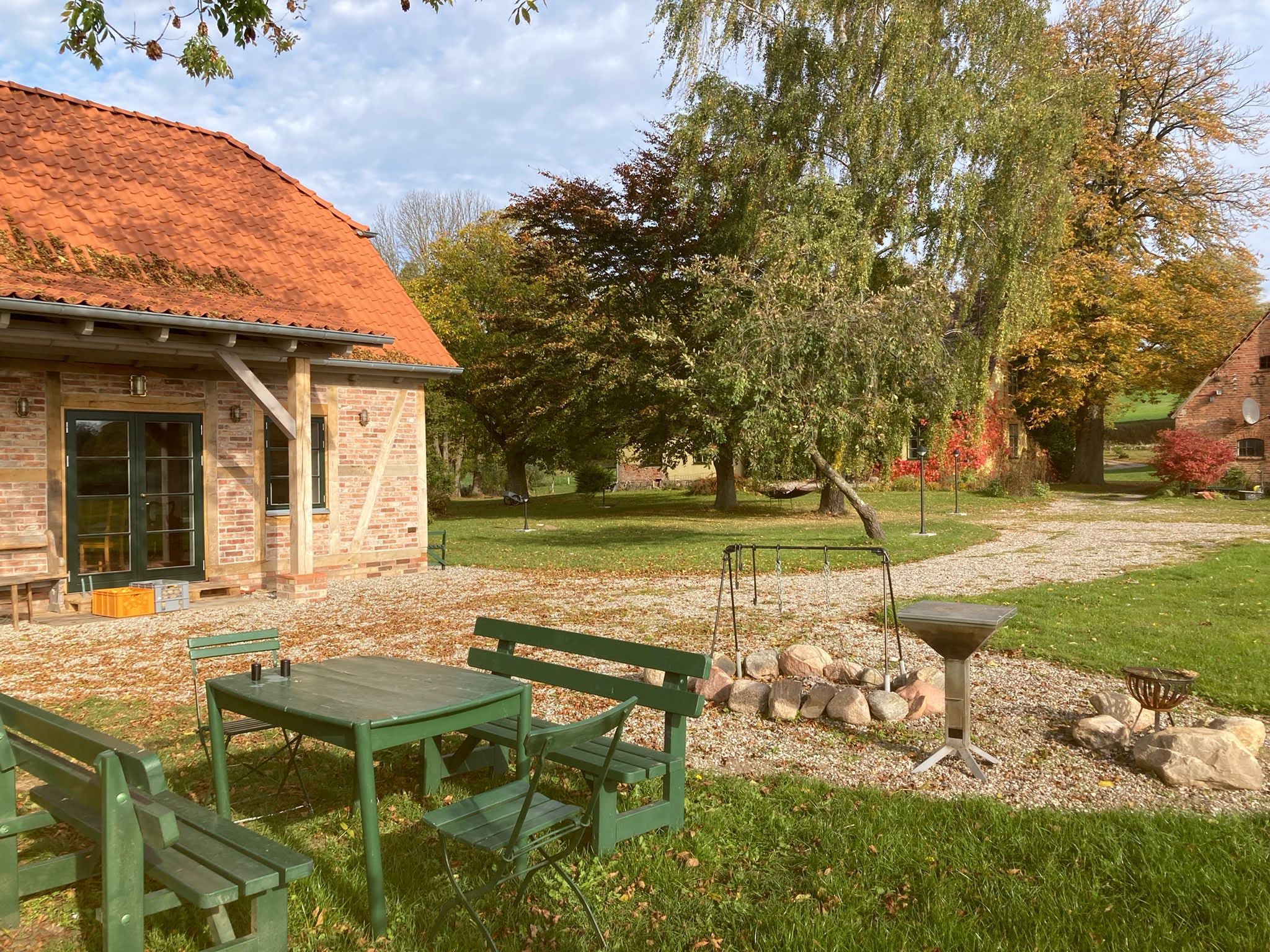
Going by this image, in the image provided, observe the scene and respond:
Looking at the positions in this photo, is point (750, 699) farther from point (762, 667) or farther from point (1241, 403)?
point (1241, 403)

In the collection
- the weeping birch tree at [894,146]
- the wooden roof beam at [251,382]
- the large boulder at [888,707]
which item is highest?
the weeping birch tree at [894,146]

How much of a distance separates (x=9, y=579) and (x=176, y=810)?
8.53 m

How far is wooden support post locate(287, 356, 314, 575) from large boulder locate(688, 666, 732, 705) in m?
6.78

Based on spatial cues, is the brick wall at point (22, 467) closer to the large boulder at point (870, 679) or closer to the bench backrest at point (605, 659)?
the bench backrest at point (605, 659)

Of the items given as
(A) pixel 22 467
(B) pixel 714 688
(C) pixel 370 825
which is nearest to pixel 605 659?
(C) pixel 370 825

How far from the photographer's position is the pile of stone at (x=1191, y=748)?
4500 mm

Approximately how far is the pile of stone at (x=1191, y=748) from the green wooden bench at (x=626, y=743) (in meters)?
2.59

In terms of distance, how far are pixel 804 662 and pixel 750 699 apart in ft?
2.82

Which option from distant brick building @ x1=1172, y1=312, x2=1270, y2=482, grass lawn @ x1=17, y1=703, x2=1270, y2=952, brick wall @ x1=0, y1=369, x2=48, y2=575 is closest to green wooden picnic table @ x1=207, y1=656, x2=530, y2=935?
grass lawn @ x1=17, y1=703, x2=1270, y2=952

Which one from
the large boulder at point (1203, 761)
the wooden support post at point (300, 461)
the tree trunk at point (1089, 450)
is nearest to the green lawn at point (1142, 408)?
the tree trunk at point (1089, 450)

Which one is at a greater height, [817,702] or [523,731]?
[523,731]

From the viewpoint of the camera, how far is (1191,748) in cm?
464

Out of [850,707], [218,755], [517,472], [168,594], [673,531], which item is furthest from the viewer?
[517,472]

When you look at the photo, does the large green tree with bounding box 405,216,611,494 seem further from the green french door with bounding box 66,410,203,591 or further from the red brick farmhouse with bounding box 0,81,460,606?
the green french door with bounding box 66,410,203,591
